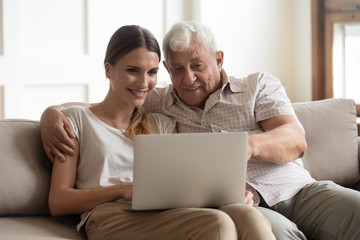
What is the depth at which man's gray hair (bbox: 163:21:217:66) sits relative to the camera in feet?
7.24

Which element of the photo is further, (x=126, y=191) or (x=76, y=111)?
(x=76, y=111)

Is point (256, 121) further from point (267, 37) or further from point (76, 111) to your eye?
point (267, 37)

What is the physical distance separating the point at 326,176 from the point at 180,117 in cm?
67

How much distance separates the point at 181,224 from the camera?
165 centimetres

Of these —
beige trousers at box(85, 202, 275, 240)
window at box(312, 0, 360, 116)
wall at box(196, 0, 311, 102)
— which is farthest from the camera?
wall at box(196, 0, 311, 102)

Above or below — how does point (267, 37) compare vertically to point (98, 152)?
above

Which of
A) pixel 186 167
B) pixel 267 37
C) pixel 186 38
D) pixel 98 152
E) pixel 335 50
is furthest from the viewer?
pixel 267 37

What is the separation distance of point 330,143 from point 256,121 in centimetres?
40

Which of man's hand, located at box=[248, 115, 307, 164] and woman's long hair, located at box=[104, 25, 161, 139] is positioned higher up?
woman's long hair, located at box=[104, 25, 161, 139]

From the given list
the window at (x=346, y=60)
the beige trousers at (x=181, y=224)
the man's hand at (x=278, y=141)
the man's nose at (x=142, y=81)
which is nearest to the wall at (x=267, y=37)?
the window at (x=346, y=60)

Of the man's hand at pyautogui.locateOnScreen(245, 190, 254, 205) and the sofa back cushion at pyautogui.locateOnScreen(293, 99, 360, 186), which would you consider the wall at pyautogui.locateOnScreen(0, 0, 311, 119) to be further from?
the man's hand at pyautogui.locateOnScreen(245, 190, 254, 205)

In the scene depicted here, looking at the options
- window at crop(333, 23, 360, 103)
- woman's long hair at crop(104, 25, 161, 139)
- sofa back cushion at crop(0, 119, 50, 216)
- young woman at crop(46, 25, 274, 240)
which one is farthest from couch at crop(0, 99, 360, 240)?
window at crop(333, 23, 360, 103)

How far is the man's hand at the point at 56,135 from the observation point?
1919 millimetres

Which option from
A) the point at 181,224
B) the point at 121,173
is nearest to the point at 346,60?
the point at 121,173
